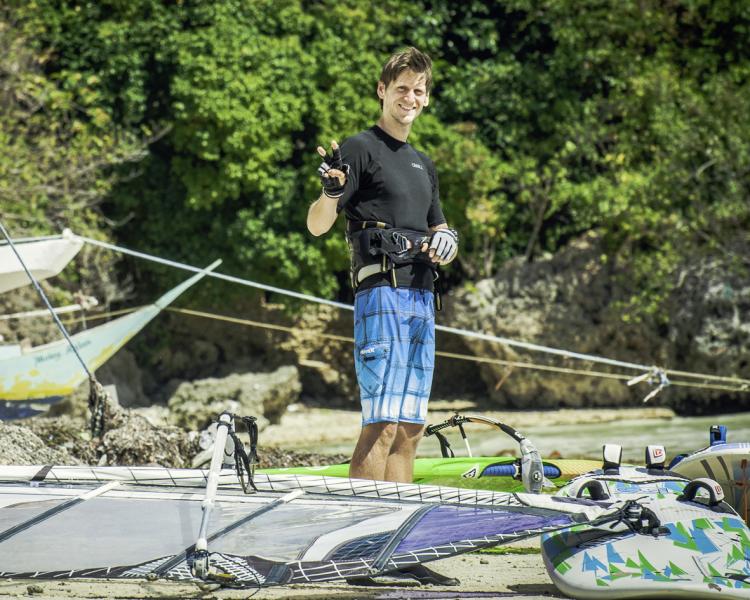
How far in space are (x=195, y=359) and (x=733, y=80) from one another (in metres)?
7.73

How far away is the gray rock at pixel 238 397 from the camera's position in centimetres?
1219

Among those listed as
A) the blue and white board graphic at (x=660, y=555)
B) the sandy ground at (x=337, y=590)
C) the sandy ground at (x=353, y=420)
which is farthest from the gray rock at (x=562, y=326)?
the blue and white board graphic at (x=660, y=555)

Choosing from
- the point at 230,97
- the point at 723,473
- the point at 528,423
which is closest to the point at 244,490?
the point at 723,473

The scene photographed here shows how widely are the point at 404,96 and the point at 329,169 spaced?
0.50 metres

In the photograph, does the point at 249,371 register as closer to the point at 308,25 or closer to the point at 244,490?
the point at 308,25

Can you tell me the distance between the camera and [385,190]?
12.5ft

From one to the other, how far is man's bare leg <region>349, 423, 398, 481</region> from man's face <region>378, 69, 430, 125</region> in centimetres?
110

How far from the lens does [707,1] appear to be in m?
13.5

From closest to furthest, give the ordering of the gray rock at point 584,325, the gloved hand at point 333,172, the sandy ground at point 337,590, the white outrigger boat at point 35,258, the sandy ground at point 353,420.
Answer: the sandy ground at point 337,590
the gloved hand at point 333,172
the white outrigger boat at point 35,258
the sandy ground at point 353,420
the gray rock at point 584,325

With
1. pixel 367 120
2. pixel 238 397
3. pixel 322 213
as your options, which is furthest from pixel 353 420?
pixel 322 213

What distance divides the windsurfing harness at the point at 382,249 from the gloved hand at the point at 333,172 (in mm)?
216

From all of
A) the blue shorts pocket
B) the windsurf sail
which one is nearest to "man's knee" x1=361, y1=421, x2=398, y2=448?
the blue shorts pocket

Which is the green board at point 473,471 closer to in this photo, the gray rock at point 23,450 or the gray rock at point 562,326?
the gray rock at point 23,450

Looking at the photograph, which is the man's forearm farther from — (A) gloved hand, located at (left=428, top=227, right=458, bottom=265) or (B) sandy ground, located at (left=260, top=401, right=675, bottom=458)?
(B) sandy ground, located at (left=260, top=401, right=675, bottom=458)
